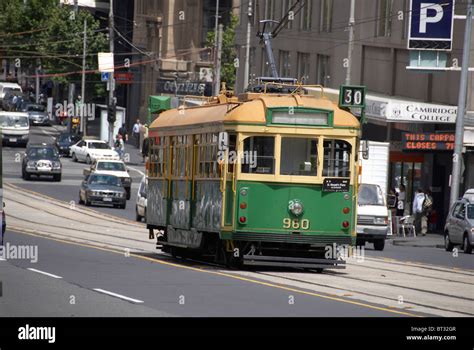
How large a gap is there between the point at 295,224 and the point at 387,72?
3575 cm

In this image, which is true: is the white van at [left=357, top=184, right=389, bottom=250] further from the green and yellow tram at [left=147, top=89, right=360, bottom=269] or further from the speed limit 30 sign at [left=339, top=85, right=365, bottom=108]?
the green and yellow tram at [left=147, top=89, right=360, bottom=269]

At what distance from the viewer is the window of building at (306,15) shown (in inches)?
2689

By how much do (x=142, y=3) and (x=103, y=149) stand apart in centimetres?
2094

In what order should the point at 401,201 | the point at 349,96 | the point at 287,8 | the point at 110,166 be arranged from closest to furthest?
1. the point at 349,96
2. the point at 401,201
3. the point at 110,166
4. the point at 287,8

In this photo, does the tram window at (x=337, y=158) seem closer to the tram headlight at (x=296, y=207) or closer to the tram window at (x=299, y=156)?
the tram window at (x=299, y=156)

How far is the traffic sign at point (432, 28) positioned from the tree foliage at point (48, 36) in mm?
49578

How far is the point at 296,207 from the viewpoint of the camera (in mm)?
24281

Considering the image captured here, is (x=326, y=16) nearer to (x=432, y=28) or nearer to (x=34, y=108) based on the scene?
(x=432, y=28)

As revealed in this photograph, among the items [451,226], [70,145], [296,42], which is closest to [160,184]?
[451,226]

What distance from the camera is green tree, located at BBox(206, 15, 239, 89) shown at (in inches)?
3477

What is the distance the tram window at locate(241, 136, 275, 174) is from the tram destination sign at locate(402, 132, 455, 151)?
972 inches

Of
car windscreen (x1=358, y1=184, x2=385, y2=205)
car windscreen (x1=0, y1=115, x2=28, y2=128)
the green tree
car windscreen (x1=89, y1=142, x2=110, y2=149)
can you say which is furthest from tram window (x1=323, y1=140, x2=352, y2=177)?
the green tree

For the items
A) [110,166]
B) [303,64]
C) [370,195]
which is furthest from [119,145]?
[370,195]
